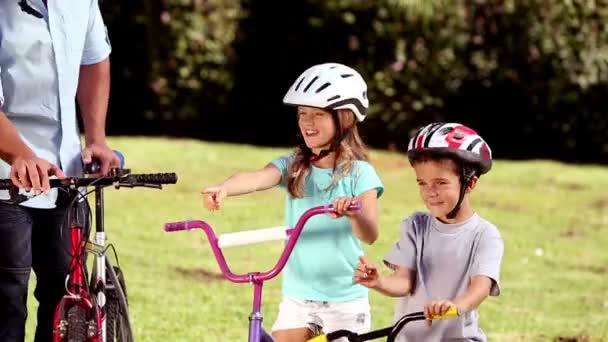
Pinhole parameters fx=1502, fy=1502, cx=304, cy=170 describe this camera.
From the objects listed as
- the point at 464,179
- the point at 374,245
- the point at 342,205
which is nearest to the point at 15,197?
the point at 342,205

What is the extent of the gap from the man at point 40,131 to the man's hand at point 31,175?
0.18 meters

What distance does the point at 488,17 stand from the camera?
48.6ft

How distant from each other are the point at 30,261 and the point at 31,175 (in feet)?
1.88

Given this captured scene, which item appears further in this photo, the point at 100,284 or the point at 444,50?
the point at 444,50

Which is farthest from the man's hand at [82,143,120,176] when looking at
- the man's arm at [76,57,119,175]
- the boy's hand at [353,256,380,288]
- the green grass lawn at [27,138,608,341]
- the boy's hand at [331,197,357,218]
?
the green grass lawn at [27,138,608,341]

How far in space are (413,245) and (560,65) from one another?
9714 millimetres

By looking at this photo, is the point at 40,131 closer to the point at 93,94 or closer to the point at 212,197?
the point at 93,94

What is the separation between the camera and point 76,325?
500 cm

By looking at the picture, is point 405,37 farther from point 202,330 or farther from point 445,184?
point 445,184

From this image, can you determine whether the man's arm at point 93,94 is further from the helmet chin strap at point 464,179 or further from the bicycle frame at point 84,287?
the helmet chin strap at point 464,179

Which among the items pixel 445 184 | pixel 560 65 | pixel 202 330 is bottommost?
pixel 202 330

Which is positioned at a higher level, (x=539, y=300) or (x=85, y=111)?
(x=85, y=111)

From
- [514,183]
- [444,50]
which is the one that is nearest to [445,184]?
[514,183]

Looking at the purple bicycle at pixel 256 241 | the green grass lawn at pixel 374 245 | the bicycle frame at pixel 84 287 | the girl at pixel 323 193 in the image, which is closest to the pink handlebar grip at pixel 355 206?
the purple bicycle at pixel 256 241
